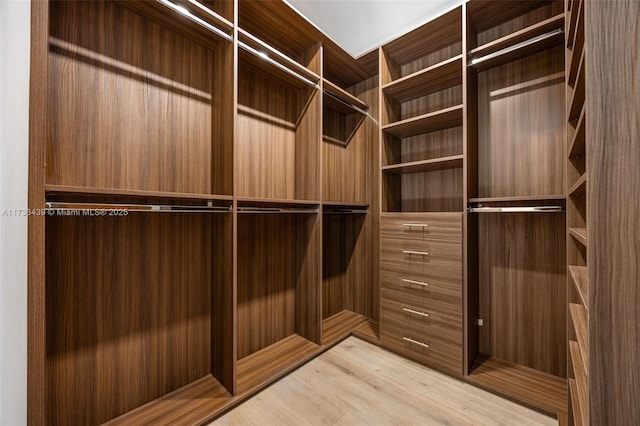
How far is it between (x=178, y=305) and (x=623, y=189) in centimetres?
179

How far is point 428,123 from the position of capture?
1.91 m

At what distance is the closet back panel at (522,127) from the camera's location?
1606 mm

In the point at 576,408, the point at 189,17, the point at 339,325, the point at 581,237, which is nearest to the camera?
the point at 581,237

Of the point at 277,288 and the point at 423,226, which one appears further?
the point at 277,288

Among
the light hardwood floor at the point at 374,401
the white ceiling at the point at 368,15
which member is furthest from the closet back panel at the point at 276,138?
the light hardwood floor at the point at 374,401

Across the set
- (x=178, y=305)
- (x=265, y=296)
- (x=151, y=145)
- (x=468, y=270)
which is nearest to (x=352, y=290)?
(x=265, y=296)

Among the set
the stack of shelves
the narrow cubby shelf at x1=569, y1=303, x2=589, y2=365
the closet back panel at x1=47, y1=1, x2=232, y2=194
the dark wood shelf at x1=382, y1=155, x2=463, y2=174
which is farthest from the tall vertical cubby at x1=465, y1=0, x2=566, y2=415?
the closet back panel at x1=47, y1=1, x2=232, y2=194

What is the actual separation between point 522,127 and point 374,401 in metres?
1.89

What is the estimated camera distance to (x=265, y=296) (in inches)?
76.0

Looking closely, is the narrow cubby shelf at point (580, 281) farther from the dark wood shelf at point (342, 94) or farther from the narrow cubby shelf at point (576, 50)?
the dark wood shelf at point (342, 94)

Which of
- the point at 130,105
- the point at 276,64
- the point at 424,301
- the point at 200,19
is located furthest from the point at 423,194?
the point at 130,105

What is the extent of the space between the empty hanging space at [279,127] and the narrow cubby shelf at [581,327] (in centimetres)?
141

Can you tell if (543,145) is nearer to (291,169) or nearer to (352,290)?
(291,169)

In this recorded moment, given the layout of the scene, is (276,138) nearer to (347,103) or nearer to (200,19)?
(347,103)
